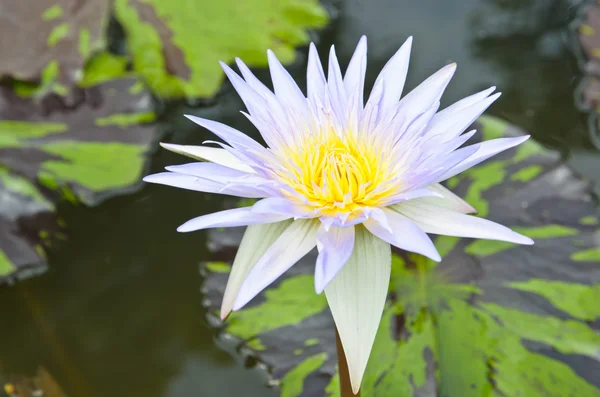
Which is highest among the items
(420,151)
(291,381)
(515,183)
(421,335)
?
(420,151)

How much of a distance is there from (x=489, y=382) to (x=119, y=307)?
4.71ft

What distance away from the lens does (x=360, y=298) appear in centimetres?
104

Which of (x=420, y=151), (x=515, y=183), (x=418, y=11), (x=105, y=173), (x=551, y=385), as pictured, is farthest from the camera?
(x=418, y=11)

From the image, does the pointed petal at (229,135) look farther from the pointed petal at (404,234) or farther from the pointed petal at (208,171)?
the pointed petal at (404,234)

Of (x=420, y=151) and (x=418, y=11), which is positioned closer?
(x=420, y=151)

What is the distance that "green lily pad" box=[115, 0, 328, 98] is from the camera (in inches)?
107

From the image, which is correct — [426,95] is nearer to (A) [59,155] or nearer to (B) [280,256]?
(B) [280,256]

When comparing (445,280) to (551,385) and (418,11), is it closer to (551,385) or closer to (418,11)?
(551,385)

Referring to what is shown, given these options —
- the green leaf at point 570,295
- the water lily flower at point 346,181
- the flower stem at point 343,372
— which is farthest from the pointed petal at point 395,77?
the green leaf at point 570,295

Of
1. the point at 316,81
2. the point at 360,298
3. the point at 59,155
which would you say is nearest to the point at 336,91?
the point at 316,81

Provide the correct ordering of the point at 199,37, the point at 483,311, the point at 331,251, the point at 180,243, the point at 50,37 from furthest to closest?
1. the point at 199,37
2. the point at 50,37
3. the point at 180,243
4. the point at 483,311
5. the point at 331,251

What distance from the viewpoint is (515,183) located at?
6.43ft

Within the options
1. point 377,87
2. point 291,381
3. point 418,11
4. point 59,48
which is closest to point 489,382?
point 291,381

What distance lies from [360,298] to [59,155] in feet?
6.13
